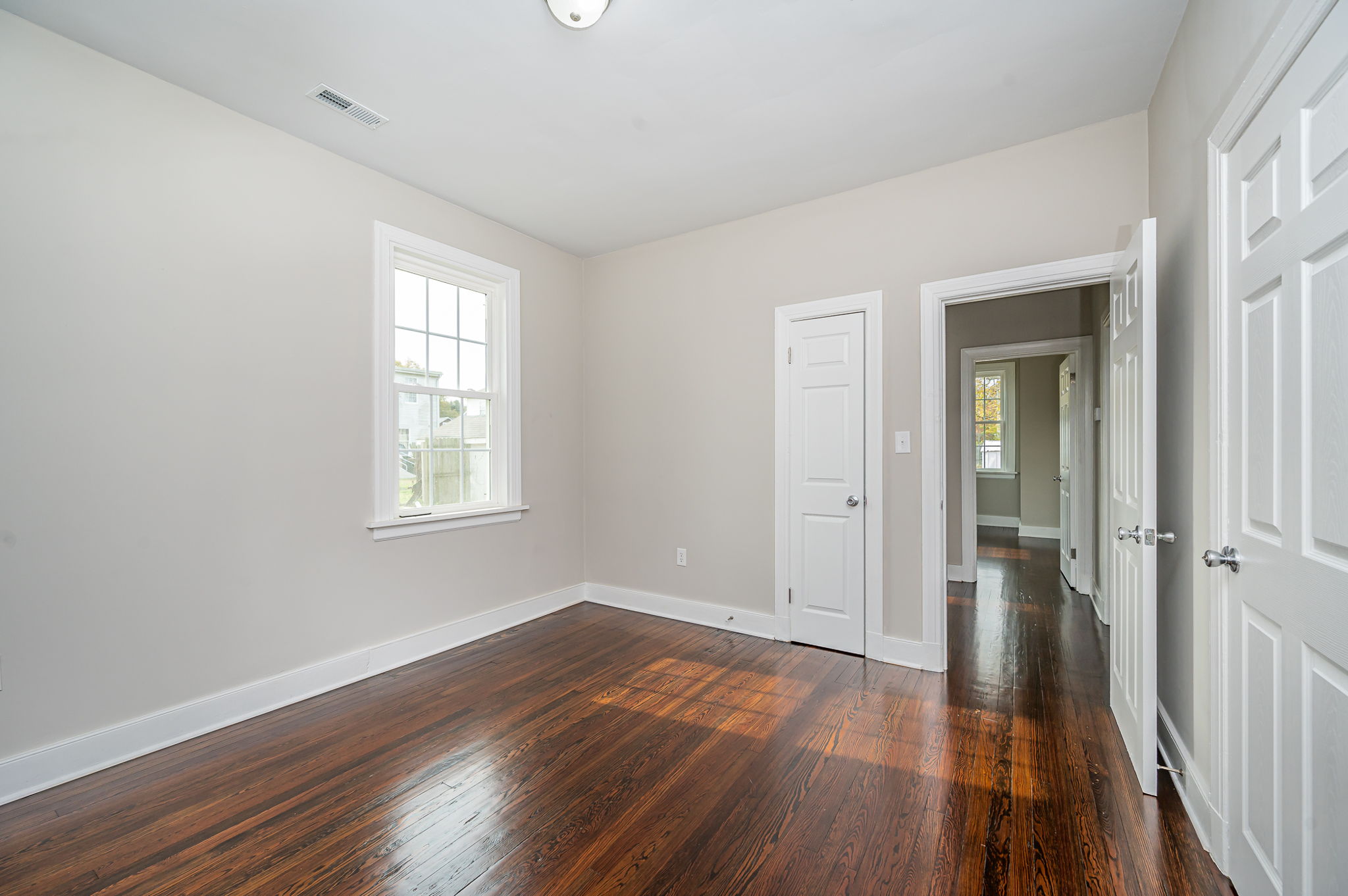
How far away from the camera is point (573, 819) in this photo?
6.21ft

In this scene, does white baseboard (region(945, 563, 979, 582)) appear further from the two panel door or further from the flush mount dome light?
the flush mount dome light

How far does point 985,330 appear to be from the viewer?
488 centimetres

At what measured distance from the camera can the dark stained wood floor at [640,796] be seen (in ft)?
5.39

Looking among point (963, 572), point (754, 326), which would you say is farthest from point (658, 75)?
point (963, 572)

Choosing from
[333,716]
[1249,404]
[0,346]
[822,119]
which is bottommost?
[333,716]

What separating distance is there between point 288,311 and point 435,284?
955 mm

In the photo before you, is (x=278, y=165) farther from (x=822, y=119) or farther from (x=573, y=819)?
(x=573, y=819)

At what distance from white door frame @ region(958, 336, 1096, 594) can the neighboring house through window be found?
3.67 metres

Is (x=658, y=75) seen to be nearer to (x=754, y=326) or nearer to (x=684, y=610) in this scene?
(x=754, y=326)

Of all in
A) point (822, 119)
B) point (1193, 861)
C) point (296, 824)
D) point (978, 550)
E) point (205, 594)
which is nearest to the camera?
point (1193, 861)

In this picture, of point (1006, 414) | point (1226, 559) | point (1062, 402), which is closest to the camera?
point (1226, 559)

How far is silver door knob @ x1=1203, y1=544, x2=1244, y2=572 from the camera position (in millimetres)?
1562

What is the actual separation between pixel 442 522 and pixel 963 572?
14.1 ft

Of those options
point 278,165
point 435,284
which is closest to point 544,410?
point 435,284
